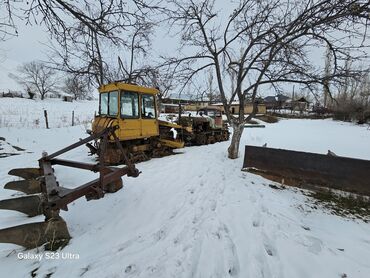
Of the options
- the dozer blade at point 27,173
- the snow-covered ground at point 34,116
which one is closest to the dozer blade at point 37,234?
the dozer blade at point 27,173

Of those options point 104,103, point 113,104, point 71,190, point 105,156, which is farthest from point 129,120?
point 71,190

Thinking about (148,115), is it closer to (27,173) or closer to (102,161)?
(27,173)

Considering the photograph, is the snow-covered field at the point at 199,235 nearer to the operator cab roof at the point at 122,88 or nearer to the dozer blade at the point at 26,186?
the dozer blade at the point at 26,186

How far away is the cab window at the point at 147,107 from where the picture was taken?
336 inches

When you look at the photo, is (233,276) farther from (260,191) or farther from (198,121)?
(198,121)

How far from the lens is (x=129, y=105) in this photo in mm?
8070

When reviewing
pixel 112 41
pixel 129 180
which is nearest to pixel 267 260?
pixel 129 180

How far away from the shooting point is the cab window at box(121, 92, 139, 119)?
309 inches

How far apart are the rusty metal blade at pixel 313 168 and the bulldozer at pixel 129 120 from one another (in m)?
3.66

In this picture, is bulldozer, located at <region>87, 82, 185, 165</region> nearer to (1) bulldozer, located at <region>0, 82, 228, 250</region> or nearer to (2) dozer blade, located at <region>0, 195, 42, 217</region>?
(1) bulldozer, located at <region>0, 82, 228, 250</region>

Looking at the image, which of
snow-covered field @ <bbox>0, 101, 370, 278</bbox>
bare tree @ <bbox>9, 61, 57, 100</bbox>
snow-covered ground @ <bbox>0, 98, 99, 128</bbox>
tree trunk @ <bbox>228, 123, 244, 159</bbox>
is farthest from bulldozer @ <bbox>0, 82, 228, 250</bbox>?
bare tree @ <bbox>9, 61, 57, 100</bbox>

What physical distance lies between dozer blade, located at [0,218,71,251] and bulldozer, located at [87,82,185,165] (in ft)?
13.3

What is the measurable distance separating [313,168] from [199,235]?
3931mm

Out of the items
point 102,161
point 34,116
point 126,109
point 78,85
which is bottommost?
point 102,161
